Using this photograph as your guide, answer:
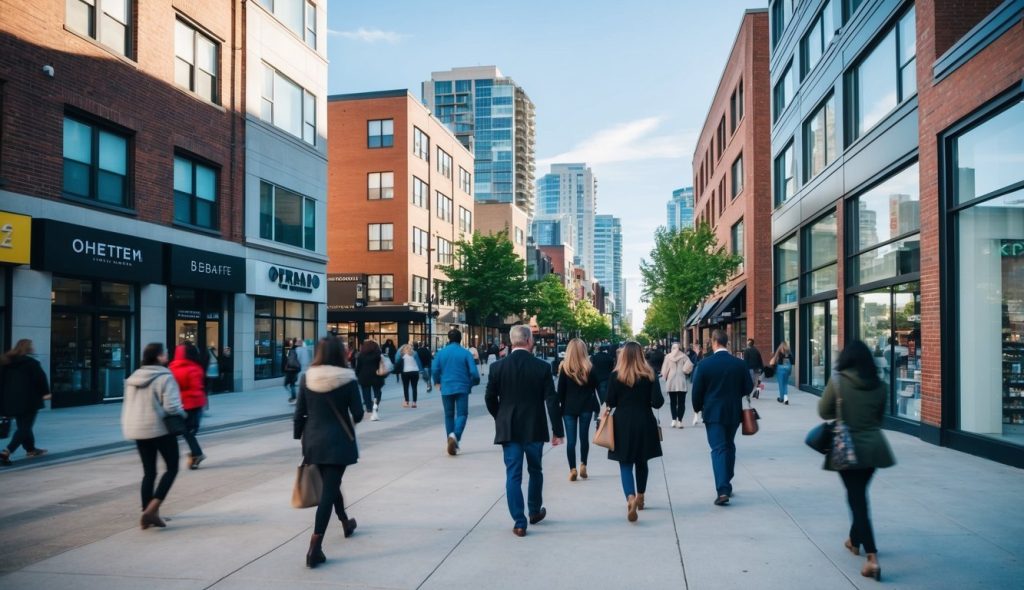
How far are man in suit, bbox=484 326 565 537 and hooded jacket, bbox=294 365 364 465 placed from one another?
52.3 inches

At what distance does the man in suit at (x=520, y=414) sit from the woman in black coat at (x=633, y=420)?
2.53 feet

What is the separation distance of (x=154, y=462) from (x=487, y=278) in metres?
43.5

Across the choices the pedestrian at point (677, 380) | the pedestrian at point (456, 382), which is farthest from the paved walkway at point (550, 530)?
the pedestrian at point (677, 380)

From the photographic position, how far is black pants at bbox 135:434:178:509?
681 centimetres

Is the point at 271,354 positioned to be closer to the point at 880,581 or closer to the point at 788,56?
the point at 788,56

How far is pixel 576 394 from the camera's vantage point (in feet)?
30.0

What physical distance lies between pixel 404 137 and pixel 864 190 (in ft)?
122

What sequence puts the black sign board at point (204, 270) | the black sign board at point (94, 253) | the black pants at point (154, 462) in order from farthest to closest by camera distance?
1. the black sign board at point (204, 270)
2. the black sign board at point (94, 253)
3. the black pants at point (154, 462)

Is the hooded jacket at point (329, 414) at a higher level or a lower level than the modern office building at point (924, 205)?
lower

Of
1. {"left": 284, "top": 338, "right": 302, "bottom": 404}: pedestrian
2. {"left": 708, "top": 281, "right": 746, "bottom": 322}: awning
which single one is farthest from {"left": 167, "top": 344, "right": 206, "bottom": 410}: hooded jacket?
{"left": 708, "top": 281, "right": 746, "bottom": 322}: awning

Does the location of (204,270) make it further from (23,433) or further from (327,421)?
(327,421)

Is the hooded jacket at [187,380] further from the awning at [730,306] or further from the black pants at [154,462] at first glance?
the awning at [730,306]

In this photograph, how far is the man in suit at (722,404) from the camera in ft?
25.6

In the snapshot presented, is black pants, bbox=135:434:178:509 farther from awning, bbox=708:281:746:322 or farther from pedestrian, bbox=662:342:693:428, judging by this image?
awning, bbox=708:281:746:322
